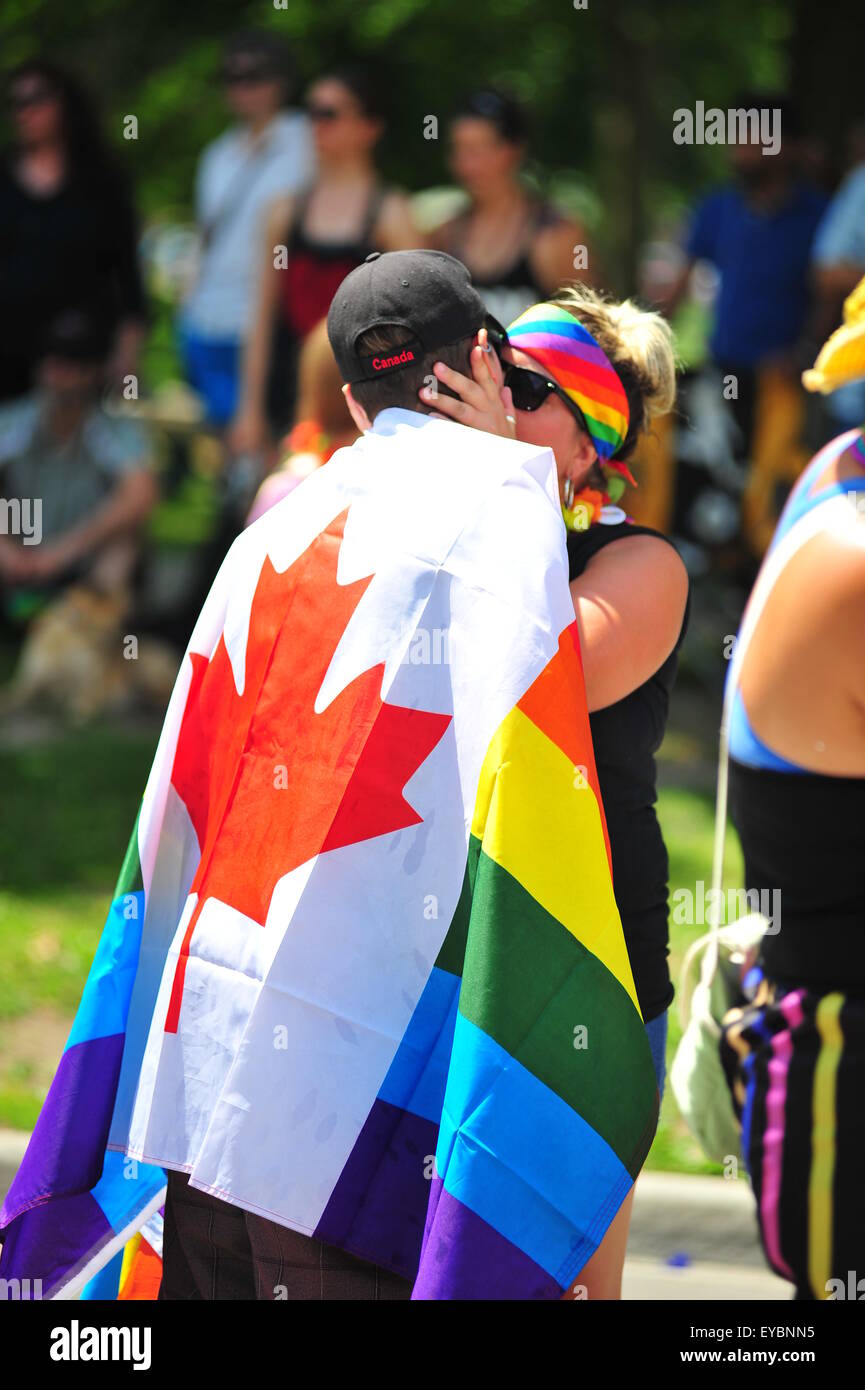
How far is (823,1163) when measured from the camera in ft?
8.23

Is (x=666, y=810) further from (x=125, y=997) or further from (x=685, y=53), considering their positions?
(x=685, y=53)

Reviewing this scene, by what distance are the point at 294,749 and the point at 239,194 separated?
19.9 ft

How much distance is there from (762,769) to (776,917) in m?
0.25

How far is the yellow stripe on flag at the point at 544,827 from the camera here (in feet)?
6.54

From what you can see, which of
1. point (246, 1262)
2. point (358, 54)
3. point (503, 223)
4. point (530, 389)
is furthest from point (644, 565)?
point (358, 54)

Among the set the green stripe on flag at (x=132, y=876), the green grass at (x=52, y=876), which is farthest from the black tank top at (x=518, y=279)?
the green stripe on flag at (x=132, y=876)

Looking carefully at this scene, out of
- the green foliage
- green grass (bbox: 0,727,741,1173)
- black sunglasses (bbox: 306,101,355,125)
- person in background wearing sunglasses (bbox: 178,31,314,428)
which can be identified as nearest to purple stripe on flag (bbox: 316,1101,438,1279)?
green grass (bbox: 0,727,741,1173)

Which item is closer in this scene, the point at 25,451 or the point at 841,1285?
the point at 841,1285

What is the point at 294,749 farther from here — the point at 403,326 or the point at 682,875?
the point at 682,875

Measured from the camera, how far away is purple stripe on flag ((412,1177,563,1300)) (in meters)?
1.94

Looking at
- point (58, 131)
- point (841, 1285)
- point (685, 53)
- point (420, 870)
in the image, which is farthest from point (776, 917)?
point (685, 53)

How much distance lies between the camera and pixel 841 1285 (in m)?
2.49

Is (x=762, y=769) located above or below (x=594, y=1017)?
above

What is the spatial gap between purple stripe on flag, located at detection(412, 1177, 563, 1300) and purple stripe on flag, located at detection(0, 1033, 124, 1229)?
532mm
